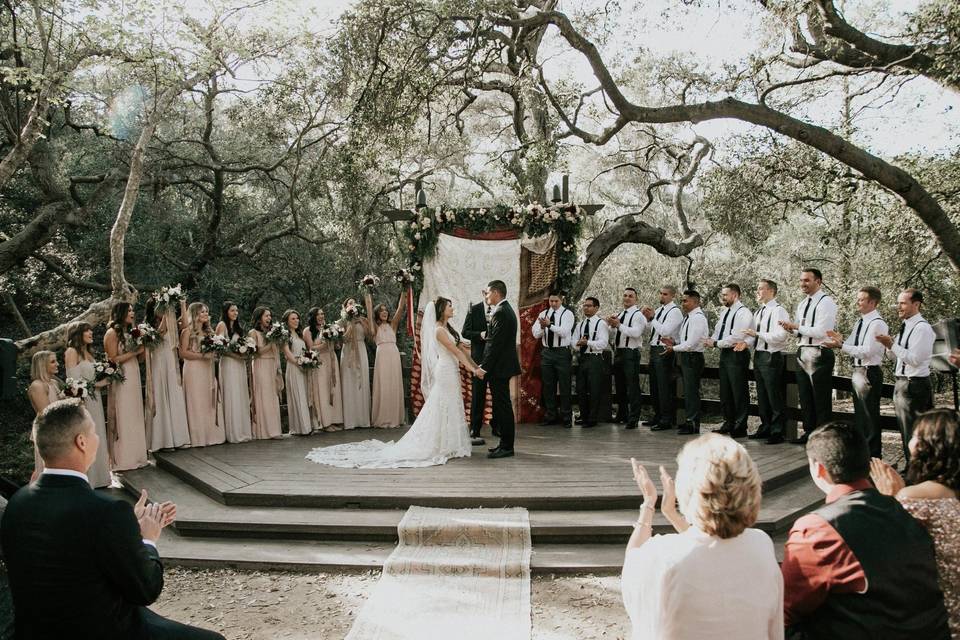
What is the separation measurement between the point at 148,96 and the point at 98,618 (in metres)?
14.9

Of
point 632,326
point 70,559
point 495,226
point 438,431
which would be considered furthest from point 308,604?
point 495,226

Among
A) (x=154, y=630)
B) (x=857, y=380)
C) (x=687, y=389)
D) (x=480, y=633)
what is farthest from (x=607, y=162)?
(x=154, y=630)

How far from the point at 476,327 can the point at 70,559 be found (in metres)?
6.81

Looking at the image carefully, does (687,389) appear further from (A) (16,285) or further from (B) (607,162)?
(B) (607,162)

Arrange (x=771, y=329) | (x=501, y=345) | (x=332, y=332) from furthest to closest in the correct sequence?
(x=332, y=332) → (x=771, y=329) → (x=501, y=345)

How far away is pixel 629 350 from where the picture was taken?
31.7 ft

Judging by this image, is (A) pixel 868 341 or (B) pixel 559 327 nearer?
(A) pixel 868 341

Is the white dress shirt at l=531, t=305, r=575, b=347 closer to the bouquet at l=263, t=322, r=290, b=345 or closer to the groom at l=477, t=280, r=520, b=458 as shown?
the groom at l=477, t=280, r=520, b=458

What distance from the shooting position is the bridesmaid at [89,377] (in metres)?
7.29

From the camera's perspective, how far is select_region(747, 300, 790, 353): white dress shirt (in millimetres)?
8094

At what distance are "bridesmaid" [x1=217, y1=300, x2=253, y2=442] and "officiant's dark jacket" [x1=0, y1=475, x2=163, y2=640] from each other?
6.37m

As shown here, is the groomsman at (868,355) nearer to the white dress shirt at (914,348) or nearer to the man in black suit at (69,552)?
the white dress shirt at (914,348)

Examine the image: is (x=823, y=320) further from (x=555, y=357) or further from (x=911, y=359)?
(x=555, y=357)

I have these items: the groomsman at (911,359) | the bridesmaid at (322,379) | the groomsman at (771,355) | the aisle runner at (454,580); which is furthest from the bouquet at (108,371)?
the groomsman at (911,359)
